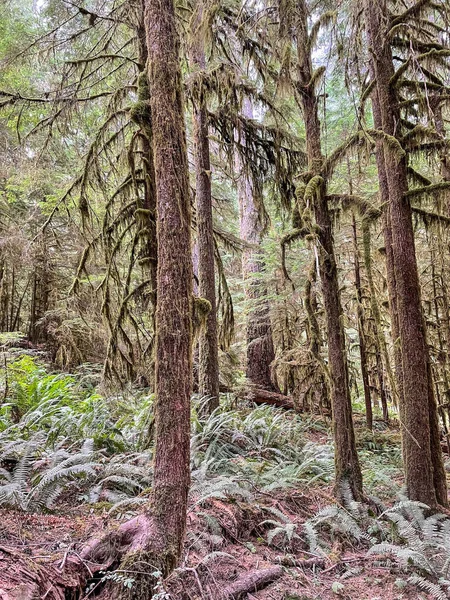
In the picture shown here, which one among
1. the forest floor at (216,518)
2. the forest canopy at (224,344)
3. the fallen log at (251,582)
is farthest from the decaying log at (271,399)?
the fallen log at (251,582)

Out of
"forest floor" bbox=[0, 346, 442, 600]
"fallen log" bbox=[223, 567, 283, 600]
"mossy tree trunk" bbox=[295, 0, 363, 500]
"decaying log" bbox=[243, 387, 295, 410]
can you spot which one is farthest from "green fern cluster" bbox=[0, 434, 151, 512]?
"decaying log" bbox=[243, 387, 295, 410]

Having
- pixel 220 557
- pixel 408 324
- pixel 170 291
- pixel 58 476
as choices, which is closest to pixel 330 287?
pixel 408 324

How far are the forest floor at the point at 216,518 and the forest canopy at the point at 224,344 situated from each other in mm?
25

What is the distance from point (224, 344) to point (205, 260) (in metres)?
1.74

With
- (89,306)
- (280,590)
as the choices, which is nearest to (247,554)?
(280,590)

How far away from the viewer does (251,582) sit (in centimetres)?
328

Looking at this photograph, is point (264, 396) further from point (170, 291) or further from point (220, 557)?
point (170, 291)

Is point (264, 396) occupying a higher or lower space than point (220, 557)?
higher

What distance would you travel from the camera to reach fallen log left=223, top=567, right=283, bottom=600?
3.12 m

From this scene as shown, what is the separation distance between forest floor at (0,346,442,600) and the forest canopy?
25 mm

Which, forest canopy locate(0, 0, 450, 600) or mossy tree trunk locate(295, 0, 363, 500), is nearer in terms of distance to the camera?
forest canopy locate(0, 0, 450, 600)

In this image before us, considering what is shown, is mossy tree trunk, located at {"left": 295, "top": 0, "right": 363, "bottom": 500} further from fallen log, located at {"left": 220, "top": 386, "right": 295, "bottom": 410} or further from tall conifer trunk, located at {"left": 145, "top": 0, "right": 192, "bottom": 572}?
fallen log, located at {"left": 220, "top": 386, "right": 295, "bottom": 410}

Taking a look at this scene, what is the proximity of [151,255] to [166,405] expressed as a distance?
2.47 m

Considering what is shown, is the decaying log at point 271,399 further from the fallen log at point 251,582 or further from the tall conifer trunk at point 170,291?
the tall conifer trunk at point 170,291
